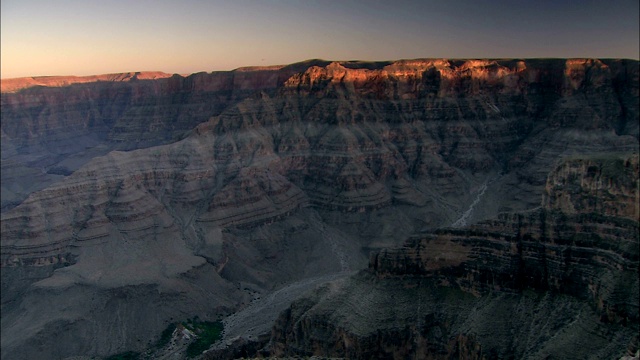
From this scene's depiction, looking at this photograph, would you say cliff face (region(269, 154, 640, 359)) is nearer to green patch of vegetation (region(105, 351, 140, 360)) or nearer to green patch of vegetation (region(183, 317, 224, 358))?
green patch of vegetation (region(183, 317, 224, 358))

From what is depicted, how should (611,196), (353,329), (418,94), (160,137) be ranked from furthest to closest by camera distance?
1. (160,137)
2. (418,94)
3. (353,329)
4. (611,196)

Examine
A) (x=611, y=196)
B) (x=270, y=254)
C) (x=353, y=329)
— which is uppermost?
(x=611, y=196)

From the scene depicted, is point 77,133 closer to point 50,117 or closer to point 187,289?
point 50,117

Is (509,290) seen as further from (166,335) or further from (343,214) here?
(343,214)

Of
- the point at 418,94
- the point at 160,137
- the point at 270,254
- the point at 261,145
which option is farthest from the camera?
the point at 160,137

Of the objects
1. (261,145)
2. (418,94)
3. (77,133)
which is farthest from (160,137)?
(418,94)
